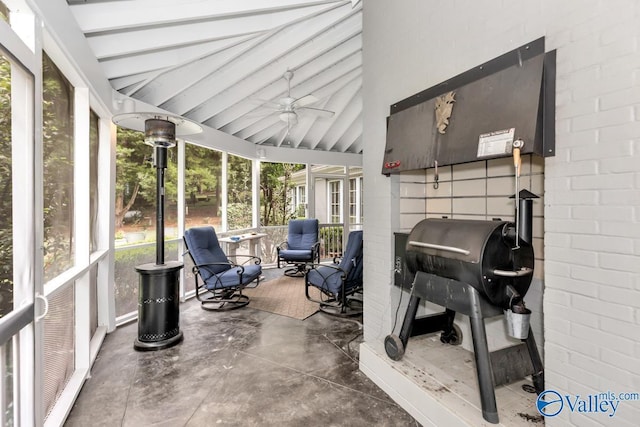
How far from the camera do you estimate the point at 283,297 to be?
4.62 m

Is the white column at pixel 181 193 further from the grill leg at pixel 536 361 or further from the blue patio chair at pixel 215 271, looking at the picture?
the grill leg at pixel 536 361

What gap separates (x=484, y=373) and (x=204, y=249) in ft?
11.7

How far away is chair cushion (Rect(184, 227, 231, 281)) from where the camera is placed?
3922mm

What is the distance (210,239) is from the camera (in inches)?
172

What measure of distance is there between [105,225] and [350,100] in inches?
169

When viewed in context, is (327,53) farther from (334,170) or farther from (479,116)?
(334,170)

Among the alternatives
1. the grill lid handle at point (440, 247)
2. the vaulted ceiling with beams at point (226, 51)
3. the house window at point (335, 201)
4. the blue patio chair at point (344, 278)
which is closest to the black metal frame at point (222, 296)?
the blue patio chair at point (344, 278)

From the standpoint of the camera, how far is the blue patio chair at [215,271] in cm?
389

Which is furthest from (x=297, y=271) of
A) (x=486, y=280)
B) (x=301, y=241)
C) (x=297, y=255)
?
(x=486, y=280)

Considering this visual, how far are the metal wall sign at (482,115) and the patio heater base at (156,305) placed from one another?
2.31m

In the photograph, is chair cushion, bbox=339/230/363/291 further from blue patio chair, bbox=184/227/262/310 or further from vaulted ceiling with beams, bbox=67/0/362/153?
vaulted ceiling with beams, bbox=67/0/362/153

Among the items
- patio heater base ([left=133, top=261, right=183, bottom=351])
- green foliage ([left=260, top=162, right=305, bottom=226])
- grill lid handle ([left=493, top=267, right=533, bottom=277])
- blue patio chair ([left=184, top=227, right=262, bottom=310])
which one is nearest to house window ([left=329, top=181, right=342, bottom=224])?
green foliage ([left=260, top=162, right=305, bottom=226])

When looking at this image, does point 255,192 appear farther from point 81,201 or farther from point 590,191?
point 590,191

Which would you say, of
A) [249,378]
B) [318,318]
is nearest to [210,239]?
[318,318]
